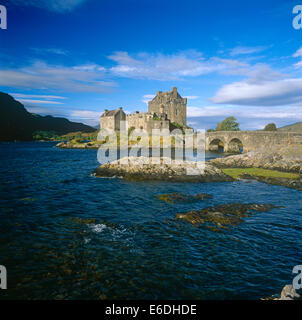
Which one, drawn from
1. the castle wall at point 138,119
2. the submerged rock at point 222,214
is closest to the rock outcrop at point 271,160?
the submerged rock at point 222,214

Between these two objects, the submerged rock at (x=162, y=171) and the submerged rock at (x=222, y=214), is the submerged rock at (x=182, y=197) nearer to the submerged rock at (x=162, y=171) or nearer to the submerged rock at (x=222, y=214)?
the submerged rock at (x=222, y=214)

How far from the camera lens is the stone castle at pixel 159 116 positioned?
3821 inches

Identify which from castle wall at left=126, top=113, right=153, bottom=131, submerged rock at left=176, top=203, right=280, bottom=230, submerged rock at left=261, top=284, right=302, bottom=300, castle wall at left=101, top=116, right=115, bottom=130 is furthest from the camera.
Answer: castle wall at left=101, top=116, right=115, bottom=130

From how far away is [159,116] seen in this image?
104 meters

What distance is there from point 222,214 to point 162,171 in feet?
48.8

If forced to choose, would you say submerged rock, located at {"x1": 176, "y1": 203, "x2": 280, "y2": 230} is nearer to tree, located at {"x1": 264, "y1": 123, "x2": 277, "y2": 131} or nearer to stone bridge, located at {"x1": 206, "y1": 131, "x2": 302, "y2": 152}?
stone bridge, located at {"x1": 206, "y1": 131, "x2": 302, "y2": 152}

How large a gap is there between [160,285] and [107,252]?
3.39m

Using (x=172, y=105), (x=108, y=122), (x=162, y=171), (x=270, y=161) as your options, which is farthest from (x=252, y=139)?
(x=108, y=122)

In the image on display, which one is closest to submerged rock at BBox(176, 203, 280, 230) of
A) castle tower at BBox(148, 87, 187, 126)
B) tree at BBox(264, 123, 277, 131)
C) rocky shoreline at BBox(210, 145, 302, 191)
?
rocky shoreline at BBox(210, 145, 302, 191)

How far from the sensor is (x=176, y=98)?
107 meters

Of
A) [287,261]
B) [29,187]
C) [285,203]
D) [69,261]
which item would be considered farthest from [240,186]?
[29,187]

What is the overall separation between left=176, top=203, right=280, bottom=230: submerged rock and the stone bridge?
1778 inches

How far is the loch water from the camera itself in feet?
27.1
